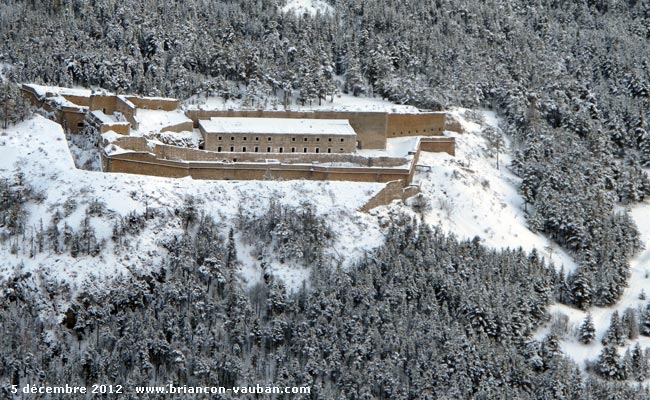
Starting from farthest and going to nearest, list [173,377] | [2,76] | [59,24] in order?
[59,24] → [2,76] → [173,377]

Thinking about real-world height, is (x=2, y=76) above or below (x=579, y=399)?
above

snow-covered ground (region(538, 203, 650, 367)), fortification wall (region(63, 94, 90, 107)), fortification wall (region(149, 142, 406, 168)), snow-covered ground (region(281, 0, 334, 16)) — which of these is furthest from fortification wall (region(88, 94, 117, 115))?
snow-covered ground (region(538, 203, 650, 367))

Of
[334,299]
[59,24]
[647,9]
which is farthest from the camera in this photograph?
[647,9]

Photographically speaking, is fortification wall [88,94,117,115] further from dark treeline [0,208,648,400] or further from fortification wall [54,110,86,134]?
dark treeline [0,208,648,400]

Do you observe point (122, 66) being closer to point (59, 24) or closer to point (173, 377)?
point (59, 24)

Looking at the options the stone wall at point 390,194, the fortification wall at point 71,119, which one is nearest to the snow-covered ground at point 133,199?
the stone wall at point 390,194

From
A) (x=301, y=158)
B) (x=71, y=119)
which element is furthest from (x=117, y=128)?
(x=301, y=158)

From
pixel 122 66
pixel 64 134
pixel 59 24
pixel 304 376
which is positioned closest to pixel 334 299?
pixel 304 376
